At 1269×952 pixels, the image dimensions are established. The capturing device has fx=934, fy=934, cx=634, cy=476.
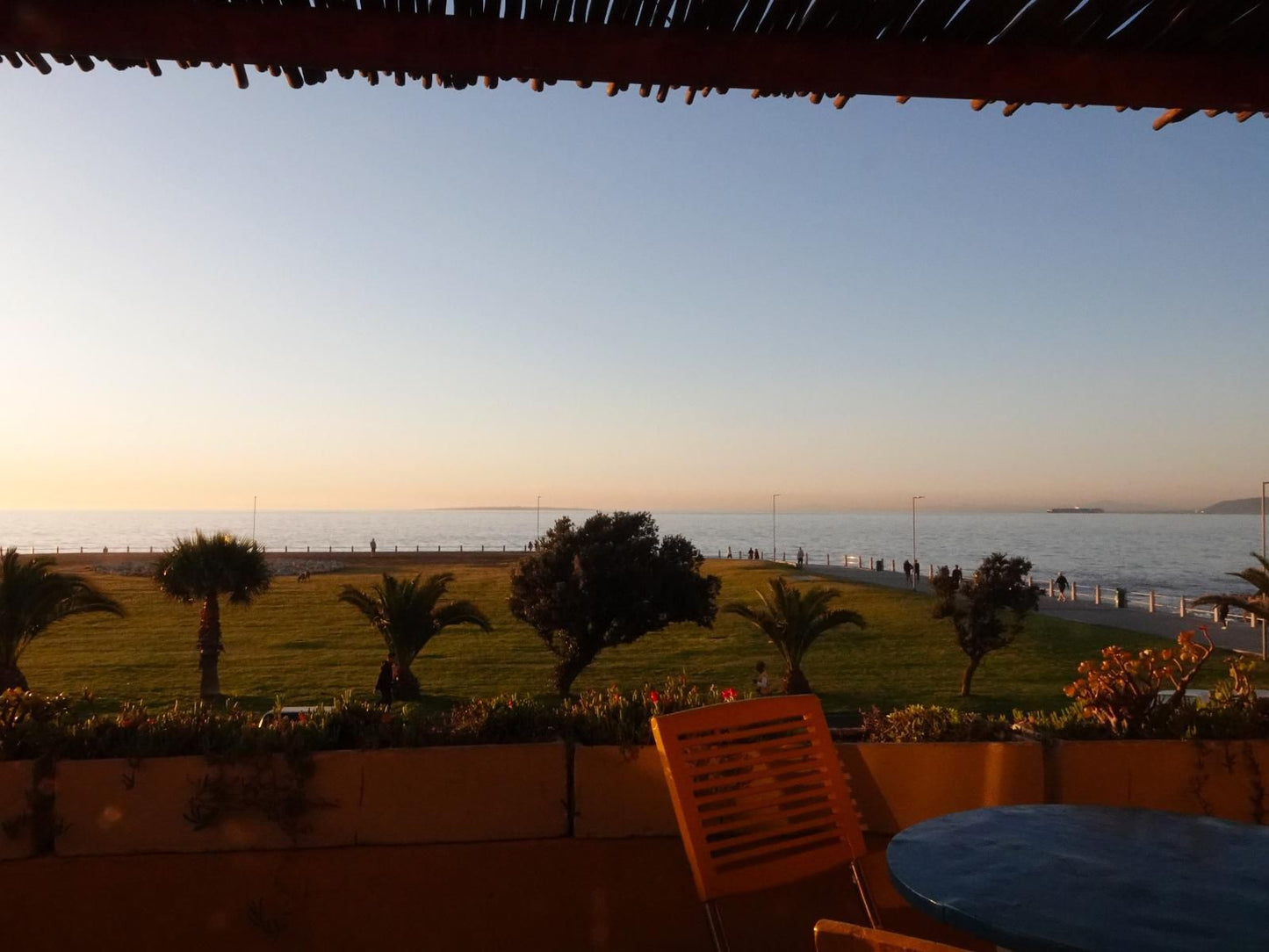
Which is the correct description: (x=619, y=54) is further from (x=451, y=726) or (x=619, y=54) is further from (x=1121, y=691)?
(x=1121, y=691)

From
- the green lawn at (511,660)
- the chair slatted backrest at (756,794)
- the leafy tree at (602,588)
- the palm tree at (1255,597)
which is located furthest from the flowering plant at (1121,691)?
the palm tree at (1255,597)

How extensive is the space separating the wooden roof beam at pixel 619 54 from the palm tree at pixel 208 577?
74.9 ft

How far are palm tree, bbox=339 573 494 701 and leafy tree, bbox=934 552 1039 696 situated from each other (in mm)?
11329

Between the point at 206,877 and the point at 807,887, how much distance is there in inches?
92.5

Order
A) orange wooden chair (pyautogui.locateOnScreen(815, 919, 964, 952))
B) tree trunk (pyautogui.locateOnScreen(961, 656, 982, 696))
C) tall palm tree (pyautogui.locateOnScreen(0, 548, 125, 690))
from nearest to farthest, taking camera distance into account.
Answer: orange wooden chair (pyautogui.locateOnScreen(815, 919, 964, 952)) < tall palm tree (pyautogui.locateOnScreen(0, 548, 125, 690)) < tree trunk (pyautogui.locateOnScreen(961, 656, 982, 696))

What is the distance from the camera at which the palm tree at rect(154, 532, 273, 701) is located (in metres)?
22.7

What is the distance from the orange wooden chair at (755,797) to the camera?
2801 mm

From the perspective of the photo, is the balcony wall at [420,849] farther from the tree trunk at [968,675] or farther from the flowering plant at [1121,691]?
the tree trunk at [968,675]

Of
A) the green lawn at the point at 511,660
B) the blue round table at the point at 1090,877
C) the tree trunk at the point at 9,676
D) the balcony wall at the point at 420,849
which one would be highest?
the blue round table at the point at 1090,877

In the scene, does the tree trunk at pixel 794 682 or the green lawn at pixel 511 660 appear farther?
the green lawn at pixel 511 660

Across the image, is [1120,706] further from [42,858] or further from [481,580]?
[481,580]

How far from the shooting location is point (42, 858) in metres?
3.54

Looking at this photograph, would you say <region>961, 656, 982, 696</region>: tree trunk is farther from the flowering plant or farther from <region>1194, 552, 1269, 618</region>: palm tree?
the flowering plant

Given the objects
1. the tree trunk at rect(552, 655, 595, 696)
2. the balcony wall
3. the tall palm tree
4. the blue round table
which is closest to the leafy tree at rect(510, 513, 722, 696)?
the tree trunk at rect(552, 655, 595, 696)
